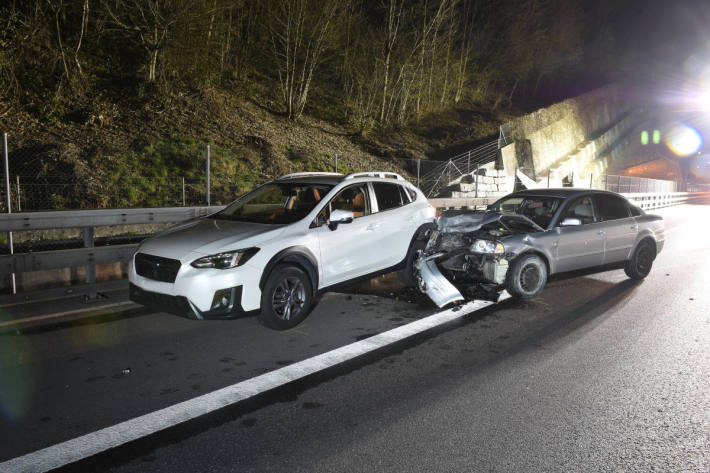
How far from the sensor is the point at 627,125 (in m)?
53.5

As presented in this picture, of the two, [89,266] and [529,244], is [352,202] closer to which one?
[529,244]

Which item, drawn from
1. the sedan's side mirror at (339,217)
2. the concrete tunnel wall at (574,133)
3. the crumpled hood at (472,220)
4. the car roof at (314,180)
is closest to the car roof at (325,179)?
the car roof at (314,180)

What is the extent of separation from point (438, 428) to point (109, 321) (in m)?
4.19

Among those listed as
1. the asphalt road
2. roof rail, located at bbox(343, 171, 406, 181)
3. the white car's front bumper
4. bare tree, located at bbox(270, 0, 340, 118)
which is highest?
bare tree, located at bbox(270, 0, 340, 118)

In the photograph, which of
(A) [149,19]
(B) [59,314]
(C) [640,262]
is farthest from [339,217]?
(A) [149,19]

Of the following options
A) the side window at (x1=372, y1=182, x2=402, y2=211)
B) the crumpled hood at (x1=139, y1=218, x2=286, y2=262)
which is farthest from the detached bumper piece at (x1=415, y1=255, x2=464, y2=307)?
the crumpled hood at (x1=139, y1=218, x2=286, y2=262)

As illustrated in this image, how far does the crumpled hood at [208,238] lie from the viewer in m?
5.34

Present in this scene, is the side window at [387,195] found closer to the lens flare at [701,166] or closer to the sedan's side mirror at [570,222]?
the sedan's side mirror at [570,222]

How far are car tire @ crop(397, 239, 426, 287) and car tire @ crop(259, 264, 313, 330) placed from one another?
2.00 metres

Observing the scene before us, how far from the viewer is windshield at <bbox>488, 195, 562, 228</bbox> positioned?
25.9 ft

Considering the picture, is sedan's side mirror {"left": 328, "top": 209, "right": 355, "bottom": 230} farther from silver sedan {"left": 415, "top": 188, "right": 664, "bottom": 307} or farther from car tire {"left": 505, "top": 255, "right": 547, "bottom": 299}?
car tire {"left": 505, "top": 255, "right": 547, "bottom": 299}

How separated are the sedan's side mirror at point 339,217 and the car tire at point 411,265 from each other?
1591 millimetres

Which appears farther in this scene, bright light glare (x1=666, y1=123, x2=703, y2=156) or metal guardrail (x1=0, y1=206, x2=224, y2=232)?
bright light glare (x1=666, y1=123, x2=703, y2=156)

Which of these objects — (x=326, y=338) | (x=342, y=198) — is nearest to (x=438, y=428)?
(x=326, y=338)
